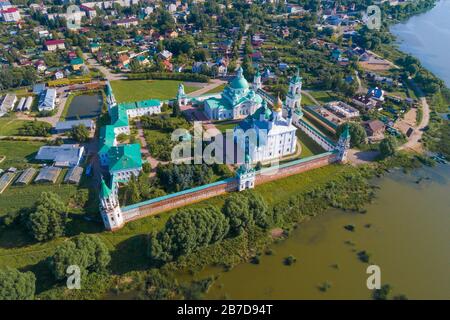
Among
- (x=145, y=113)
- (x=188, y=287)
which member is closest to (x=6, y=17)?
(x=145, y=113)

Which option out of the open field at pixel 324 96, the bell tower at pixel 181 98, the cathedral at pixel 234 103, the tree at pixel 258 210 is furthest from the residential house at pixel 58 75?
the tree at pixel 258 210

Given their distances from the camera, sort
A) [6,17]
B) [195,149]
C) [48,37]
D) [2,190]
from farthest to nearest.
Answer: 1. [6,17]
2. [48,37]
3. [195,149]
4. [2,190]

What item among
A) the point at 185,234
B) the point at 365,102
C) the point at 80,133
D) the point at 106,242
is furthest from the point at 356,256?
the point at 80,133

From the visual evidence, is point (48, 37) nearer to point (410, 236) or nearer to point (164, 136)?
point (164, 136)

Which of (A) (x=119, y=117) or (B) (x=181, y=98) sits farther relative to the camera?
(B) (x=181, y=98)

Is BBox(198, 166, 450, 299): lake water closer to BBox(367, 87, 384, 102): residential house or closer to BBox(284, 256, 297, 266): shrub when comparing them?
BBox(284, 256, 297, 266): shrub

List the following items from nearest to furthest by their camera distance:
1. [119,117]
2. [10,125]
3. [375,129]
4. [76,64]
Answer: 1. [119,117]
2. [375,129]
3. [10,125]
4. [76,64]

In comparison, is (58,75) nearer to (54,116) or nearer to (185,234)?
(54,116)
